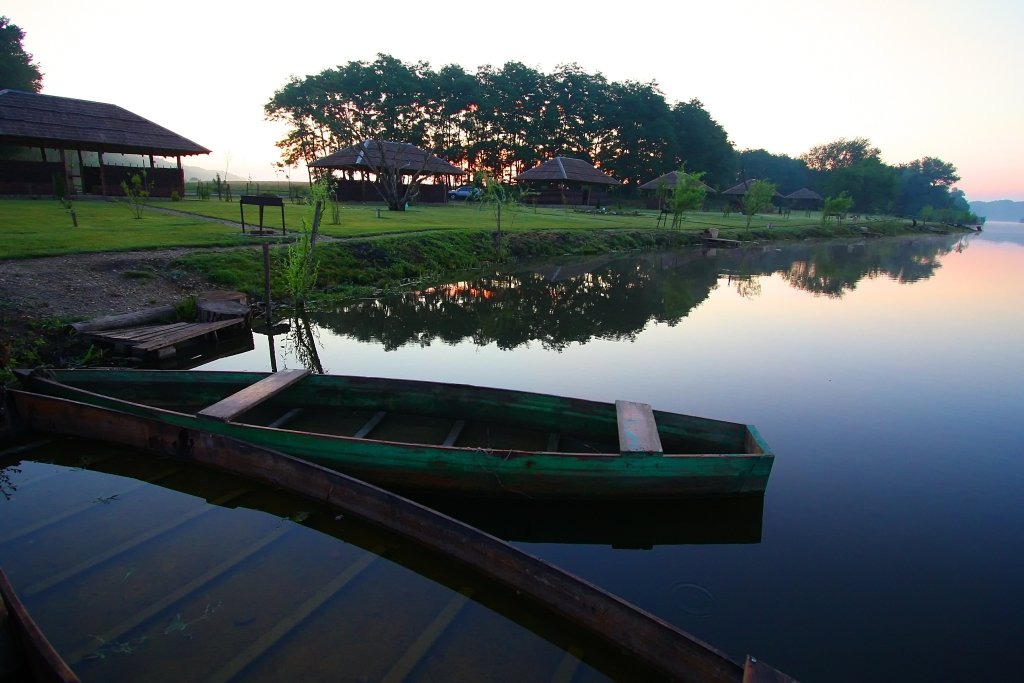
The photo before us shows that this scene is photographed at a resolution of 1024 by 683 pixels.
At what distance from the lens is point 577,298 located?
17547mm

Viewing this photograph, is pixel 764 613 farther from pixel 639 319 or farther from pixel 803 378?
pixel 639 319

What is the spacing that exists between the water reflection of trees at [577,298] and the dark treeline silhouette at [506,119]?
28.1 m

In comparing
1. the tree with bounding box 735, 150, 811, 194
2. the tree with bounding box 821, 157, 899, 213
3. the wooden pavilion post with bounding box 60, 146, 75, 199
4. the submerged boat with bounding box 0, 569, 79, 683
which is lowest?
the submerged boat with bounding box 0, 569, 79, 683

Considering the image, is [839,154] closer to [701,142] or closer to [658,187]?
[701,142]

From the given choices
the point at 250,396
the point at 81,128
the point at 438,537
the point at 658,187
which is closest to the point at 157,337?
the point at 250,396

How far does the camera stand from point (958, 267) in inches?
1226

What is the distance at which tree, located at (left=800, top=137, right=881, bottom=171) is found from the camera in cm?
9956

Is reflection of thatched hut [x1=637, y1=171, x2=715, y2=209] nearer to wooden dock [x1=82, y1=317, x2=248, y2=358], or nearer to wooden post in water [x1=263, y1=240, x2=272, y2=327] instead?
wooden post in water [x1=263, y1=240, x2=272, y2=327]

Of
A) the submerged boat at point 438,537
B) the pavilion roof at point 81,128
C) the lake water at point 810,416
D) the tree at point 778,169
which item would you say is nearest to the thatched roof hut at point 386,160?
the pavilion roof at point 81,128

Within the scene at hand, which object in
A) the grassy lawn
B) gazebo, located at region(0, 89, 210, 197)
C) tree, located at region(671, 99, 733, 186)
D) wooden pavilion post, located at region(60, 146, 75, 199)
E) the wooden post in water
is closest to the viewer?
the wooden post in water

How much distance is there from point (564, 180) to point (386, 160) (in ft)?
52.7

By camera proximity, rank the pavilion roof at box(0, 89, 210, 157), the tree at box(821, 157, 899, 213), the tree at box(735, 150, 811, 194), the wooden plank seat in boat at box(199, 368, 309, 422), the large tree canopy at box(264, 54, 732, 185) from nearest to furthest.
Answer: the wooden plank seat in boat at box(199, 368, 309, 422) → the pavilion roof at box(0, 89, 210, 157) → the large tree canopy at box(264, 54, 732, 185) → the tree at box(821, 157, 899, 213) → the tree at box(735, 150, 811, 194)

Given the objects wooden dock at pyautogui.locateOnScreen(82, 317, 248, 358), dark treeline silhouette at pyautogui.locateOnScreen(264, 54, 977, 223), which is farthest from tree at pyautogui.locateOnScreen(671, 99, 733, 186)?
wooden dock at pyautogui.locateOnScreen(82, 317, 248, 358)

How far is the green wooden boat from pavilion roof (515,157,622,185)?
39.0 m
